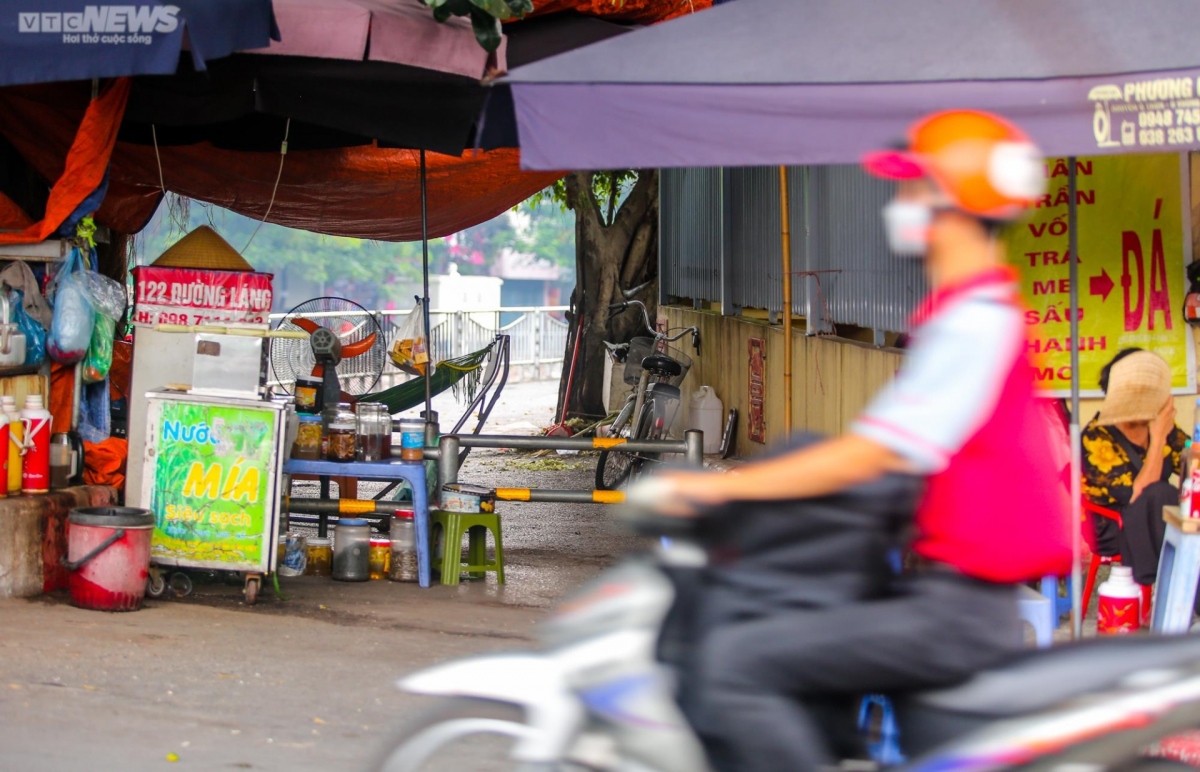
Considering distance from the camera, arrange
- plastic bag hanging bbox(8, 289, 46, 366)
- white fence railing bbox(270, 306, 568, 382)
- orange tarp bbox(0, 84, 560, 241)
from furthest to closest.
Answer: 1. white fence railing bbox(270, 306, 568, 382)
2. orange tarp bbox(0, 84, 560, 241)
3. plastic bag hanging bbox(8, 289, 46, 366)

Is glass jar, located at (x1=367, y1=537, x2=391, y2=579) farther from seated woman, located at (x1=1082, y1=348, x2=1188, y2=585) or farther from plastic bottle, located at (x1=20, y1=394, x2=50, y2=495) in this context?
seated woman, located at (x1=1082, y1=348, x2=1188, y2=585)

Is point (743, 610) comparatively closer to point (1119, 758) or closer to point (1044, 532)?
point (1044, 532)

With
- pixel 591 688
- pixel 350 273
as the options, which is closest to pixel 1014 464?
pixel 591 688

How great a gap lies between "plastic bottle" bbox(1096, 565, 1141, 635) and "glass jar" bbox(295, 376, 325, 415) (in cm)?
413

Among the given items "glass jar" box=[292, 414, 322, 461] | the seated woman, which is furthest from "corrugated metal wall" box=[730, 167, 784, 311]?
the seated woman

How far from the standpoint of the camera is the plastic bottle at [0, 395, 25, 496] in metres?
6.31

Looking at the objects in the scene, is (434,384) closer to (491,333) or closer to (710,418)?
(710,418)

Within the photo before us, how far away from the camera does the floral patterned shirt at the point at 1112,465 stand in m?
5.90

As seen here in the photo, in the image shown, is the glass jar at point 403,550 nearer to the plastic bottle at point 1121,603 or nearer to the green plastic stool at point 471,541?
the green plastic stool at point 471,541

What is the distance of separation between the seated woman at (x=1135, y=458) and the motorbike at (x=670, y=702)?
3.34 m

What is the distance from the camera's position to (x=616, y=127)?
4.30 metres

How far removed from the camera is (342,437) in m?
7.17

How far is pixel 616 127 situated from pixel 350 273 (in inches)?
2202

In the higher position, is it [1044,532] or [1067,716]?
→ [1044,532]
